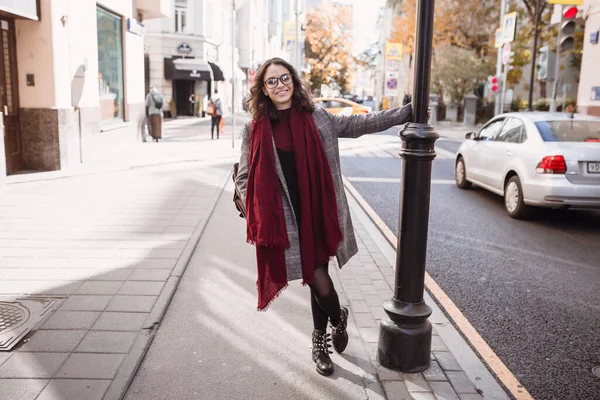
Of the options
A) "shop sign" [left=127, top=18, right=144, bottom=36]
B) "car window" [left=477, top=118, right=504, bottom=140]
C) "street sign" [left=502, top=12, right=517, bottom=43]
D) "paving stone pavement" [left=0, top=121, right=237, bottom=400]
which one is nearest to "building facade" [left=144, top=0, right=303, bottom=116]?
"shop sign" [left=127, top=18, right=144, bottom=36]

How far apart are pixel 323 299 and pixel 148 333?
1.32 metres

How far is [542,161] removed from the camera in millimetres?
7863

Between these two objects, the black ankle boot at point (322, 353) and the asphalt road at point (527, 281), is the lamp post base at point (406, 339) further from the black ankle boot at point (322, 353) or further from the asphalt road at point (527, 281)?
the asphalt road at point (527, 281)

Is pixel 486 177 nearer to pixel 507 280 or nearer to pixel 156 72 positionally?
pixel 507 280

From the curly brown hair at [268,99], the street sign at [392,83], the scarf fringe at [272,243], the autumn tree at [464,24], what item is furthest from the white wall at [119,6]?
the autumn tree at [464,24]

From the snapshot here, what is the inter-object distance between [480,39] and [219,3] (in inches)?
656

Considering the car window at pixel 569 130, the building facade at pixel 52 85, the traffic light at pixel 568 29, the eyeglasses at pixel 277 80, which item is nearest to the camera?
the eyeglasses at pixel 277 80

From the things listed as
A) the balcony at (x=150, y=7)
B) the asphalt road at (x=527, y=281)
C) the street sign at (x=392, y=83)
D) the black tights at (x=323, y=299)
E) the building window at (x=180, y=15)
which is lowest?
the asphalt road at (x=527, y=281)

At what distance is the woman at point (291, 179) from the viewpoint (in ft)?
10.7

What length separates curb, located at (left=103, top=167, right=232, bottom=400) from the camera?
10.8 ft

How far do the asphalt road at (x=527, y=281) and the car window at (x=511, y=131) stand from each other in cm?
108

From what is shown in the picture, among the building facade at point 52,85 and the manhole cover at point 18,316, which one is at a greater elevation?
the building facade at point 52,85

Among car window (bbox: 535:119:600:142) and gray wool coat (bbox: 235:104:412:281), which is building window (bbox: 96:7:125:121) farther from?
gray wool coat (bbox: 235:104:412:281)

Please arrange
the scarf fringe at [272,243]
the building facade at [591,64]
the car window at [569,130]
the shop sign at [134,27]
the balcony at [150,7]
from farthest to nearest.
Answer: the building facade at [591,64]
the balcony at [150,7]
the shop sign at [134,27]
the car window at [569,130]
the scarf fringe at [272,243]
